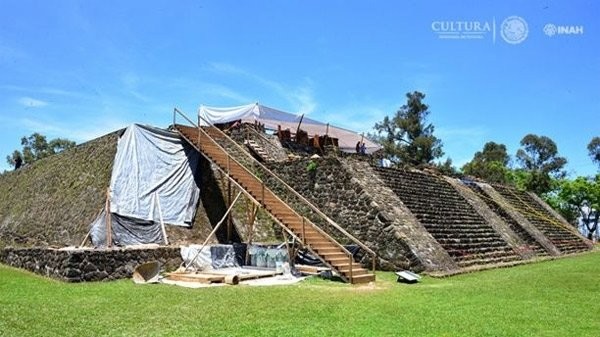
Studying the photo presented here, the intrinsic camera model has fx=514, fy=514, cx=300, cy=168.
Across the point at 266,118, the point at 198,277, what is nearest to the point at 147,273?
the point at 198,277

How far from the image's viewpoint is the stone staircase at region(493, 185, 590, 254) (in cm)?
2381

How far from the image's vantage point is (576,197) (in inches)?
1610

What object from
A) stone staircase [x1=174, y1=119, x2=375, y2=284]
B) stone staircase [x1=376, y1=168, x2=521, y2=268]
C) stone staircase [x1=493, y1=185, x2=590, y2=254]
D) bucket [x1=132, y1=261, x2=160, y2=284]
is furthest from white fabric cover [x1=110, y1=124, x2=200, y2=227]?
stone staircase [x1=493, y1=185, x2=590, y2=254]

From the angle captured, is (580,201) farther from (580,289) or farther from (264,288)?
(264,288)

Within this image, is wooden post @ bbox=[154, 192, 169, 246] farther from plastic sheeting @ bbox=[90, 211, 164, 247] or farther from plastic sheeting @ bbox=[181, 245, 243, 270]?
plastic sheeting @ bbox=[181, 245, 243, 270]

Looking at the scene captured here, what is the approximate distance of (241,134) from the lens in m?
21.6

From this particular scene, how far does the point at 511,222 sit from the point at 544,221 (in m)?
4.78

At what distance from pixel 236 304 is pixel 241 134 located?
1328 cm

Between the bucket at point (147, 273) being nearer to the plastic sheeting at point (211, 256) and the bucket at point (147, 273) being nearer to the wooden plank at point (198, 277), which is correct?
the wooden plank at point (198, 277)

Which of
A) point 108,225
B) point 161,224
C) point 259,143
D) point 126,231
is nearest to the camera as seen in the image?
point 108,225

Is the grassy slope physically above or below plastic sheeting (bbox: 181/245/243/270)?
above

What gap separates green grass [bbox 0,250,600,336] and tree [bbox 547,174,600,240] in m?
32.0

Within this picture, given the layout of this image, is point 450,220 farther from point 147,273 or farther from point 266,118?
point 147,273

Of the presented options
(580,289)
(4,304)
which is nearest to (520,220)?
(580,289)
